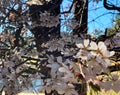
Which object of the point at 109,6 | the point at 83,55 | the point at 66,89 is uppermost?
the point at 109,6

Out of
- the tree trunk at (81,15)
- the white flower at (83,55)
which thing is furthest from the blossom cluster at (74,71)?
the tree trunk at (81,15)

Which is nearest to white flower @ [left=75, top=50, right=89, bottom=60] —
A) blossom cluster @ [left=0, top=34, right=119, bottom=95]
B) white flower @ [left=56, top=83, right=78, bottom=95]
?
blossom cluster @ [left=0, top=34, right=119, bottom=95]

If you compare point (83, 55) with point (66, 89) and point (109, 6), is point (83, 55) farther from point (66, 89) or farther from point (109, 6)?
point (109, 6)

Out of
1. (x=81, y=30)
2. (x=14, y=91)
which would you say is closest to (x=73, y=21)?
(x=81, y=30)

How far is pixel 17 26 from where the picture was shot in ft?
7.93

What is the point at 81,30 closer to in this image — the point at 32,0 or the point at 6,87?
the point at 32,0

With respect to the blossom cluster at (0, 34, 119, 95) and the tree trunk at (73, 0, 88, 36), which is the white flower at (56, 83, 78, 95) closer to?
the blossom cluster at (0, 34, 119, 95)

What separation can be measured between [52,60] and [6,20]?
97 centimetres

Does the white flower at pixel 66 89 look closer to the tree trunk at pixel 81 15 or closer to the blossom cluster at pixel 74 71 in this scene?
the blossom cluster at pixel 74 71

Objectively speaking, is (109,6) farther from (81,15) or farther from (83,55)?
(83,55)

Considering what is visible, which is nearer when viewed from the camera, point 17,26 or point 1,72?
point 1,72

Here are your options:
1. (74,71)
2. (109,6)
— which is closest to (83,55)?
(74,71)

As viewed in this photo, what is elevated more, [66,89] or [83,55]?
[83,55]

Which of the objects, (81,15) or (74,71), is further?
(81,15)
